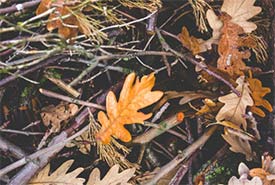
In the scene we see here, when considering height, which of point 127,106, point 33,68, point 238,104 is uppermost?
point 33,68

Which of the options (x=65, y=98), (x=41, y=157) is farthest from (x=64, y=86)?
(x=41, y=157)

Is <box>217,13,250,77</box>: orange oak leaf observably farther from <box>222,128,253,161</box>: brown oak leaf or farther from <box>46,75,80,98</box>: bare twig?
<box>46,75,80,98</box>: bare twig

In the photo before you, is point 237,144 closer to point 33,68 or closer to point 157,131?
point 157,131

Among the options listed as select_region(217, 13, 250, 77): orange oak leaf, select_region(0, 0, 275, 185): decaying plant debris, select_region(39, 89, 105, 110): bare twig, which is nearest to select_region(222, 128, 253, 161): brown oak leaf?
Result: select_region(0, 0, 275, 185): decaying plant debris

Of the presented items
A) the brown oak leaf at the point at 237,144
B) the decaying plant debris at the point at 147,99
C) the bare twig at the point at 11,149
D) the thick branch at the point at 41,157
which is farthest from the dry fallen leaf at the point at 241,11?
the bare twig at the point at 11,149

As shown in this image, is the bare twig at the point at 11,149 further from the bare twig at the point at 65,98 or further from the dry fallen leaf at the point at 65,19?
the dry fallen leaf at the point at 65,19

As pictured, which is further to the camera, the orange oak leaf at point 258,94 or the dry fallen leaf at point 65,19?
the orange oak leaf at point 258,94
